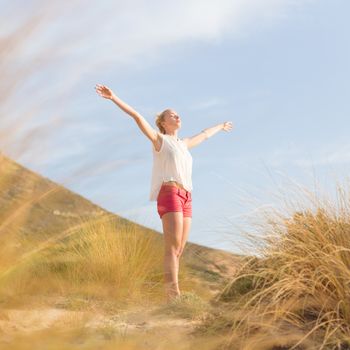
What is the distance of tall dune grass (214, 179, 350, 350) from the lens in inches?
135

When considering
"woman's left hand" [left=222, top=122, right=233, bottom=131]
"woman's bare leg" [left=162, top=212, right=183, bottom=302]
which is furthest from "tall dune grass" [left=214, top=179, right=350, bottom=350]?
"woman's left hand" [left=222, top=122, right=233, bottom=131]

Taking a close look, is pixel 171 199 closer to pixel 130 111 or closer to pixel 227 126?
pixel 130 111

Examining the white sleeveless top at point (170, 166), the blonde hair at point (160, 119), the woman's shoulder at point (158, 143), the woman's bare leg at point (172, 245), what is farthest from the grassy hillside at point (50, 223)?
the blonde hair at point (160, 119)

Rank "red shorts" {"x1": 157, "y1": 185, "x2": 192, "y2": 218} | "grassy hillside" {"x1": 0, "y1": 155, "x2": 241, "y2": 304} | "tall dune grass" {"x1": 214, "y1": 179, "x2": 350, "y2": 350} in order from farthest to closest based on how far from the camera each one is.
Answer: "red shorts" {"x1": 157, "y1": 185, "x2": 192, "y2": 218}
"tall dune grass" {"x1": 214, "y1": 179, "x2": 350, "y2": 350}
"grassy hillside" {"x1": 0, "y1": 155, "x2": 241, "y2": 304}

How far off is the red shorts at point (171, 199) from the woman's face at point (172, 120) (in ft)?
1.93

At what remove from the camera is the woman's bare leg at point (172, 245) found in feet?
18.1

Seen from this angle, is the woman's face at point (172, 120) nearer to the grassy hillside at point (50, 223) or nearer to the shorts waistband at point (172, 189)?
the shorts waistband at point (172, 189)

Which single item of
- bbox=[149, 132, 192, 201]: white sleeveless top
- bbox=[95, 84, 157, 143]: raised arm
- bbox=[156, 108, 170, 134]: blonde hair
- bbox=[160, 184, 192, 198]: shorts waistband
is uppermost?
bbox=[156, 108, 170, 134]: blonde hair

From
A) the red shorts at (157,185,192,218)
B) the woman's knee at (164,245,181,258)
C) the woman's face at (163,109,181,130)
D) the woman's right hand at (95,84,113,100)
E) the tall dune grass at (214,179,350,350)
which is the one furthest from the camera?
the woman's face at (163,109,181,130)

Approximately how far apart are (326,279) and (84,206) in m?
7.87

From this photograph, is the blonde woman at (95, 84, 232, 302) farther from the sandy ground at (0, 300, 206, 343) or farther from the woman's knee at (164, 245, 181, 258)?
the sandy ground at (0, 300, 206, 343)

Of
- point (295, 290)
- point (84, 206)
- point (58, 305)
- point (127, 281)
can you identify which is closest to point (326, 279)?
point (295, 290)

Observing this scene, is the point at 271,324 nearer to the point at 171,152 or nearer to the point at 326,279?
the point at 326,279

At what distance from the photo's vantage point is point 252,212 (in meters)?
4.24
